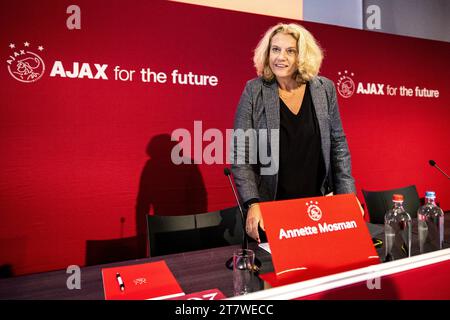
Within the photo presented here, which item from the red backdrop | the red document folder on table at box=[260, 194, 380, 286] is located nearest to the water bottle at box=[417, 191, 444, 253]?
Result: the red document folder on table at box=[260, 194, 380, 286]

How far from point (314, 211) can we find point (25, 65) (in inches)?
80.5

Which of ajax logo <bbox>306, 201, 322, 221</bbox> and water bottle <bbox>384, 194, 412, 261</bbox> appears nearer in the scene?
ajax logo <bbox>306, 201, 322, 221</bbox>

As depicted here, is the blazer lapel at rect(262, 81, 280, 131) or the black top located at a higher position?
the blazer lapel at rect(262, 81, 280, 131)

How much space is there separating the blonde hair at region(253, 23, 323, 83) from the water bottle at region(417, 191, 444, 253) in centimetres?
79

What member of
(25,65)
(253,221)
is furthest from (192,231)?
(25,65)

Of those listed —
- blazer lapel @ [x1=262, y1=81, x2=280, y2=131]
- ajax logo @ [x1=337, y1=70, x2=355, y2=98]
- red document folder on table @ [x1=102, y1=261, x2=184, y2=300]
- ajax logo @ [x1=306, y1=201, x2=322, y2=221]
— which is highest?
ajax logo @ [x1=337, y1=70, x2=355, y2=98]

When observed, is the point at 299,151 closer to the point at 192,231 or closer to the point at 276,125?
the point at 276,125

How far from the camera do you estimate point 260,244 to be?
1.39 meters

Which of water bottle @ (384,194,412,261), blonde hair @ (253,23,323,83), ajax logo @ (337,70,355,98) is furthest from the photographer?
ajax logo @ (337,70,355,98)

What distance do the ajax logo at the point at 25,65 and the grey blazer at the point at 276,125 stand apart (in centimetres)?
138

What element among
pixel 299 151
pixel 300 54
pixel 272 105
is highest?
pixel 300 54

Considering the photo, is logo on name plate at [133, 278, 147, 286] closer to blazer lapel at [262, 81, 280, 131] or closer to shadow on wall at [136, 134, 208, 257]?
blazer lapel at [262, 81, 280, 131]

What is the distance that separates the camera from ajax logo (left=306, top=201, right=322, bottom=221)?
0.80 metres

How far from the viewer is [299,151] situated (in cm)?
158
